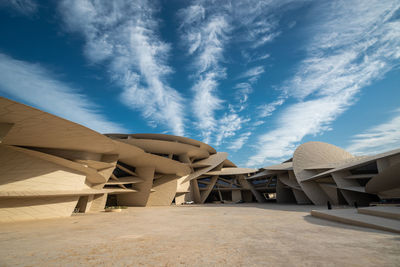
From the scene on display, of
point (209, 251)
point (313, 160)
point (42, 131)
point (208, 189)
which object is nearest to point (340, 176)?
point (313, 160)

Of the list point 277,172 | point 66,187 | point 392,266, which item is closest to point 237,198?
point 277,172

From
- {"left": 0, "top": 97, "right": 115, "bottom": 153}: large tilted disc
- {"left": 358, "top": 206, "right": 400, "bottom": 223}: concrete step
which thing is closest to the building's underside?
{"left": 0, "top": 97, "right": 115, "bottom": 153}: large tilted disc

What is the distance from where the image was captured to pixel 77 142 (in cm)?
1517

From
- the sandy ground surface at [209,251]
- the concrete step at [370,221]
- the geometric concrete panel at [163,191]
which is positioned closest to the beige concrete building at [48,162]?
the geometric concrete panel at [163,191]

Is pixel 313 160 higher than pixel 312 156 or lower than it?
lower

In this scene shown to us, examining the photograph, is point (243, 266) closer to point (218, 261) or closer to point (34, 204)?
point (218, 261)

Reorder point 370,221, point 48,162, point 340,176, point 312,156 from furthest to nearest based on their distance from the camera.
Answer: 1. point 312,156
2. point 340,176
3. point 48,162
4. point 370,221

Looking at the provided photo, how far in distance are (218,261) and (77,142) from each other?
1499 centimetres

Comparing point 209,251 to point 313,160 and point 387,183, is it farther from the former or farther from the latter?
point 313,160

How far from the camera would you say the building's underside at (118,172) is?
11.9m

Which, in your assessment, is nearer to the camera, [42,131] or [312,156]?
[42,131]

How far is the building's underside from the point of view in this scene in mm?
11914

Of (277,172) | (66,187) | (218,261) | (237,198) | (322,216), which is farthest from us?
(237,198)

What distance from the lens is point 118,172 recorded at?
1133 inches
